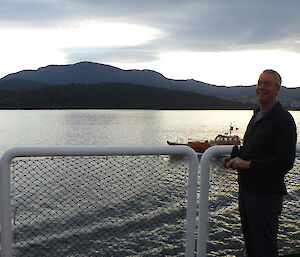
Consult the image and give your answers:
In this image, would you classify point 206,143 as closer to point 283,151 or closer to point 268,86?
point 268,86

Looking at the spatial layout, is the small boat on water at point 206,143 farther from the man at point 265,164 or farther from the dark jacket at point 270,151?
the dark jacket at point 270,151

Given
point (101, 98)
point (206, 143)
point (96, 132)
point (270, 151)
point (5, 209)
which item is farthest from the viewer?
point (101, 98)

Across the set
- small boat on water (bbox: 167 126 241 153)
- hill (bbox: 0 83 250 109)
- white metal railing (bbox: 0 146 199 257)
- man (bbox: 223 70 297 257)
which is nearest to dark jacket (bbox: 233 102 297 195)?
man (bbox: 223 70 297 257)

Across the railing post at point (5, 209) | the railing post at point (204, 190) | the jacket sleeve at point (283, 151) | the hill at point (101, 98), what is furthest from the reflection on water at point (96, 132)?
the hill at point (101, 98)

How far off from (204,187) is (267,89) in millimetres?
1036

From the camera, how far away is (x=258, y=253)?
2771mm

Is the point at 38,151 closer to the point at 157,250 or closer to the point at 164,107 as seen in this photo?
the point at 157,250

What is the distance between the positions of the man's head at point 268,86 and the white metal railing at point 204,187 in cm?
59

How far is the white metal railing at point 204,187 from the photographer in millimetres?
3068

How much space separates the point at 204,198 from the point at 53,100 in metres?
176

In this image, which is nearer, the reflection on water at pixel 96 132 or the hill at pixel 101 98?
the reflection on water at pixel 96 132

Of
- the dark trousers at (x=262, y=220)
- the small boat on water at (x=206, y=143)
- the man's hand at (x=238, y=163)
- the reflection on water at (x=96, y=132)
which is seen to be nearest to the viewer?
the man's hand at (x=238, y=163)

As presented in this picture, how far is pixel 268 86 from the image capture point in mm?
2641

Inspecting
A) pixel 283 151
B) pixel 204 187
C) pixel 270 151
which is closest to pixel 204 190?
pixel 204 187
